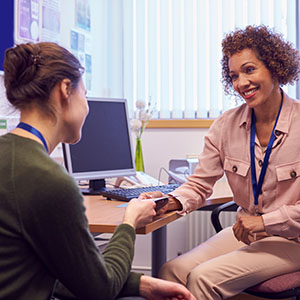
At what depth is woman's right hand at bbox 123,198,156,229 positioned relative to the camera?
4.49 feet

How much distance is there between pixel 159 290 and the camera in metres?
1.21

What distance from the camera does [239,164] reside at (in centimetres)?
194

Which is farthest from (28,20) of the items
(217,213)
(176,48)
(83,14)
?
(217,213)

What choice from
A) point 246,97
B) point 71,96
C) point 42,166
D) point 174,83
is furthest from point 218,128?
point 174,83

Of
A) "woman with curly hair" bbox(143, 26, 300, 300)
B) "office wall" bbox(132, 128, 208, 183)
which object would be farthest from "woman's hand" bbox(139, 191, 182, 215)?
"office wall" bbox(132, 128, 208, 183)

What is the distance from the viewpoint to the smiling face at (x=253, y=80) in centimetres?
192

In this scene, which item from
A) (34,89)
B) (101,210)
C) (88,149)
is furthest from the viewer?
(88,149)

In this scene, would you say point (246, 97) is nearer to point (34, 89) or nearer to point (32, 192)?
point (34, 89)

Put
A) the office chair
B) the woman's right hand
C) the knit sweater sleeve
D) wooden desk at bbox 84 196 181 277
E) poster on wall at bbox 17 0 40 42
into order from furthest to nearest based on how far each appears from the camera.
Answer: poster on wall at bbox 17 0 40 42 < the office chair < wooden desk at bbox 84 196 181 277 < the woman's right hand < the knit sweater sleeve

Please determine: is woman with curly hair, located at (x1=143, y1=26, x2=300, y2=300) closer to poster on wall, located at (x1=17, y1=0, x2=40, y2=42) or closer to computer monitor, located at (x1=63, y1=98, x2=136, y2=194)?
computer monitor, located at (x1=63, y1=98, x2=136, y2=194)

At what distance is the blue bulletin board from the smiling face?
1.14 m

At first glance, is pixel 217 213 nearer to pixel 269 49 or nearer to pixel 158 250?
pixel 158 250

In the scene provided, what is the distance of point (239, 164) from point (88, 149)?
0.71 metres

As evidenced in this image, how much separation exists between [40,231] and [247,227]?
1007 millimetres
